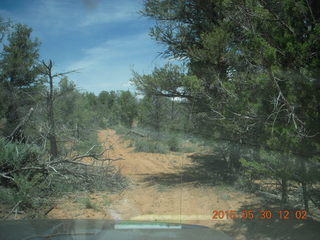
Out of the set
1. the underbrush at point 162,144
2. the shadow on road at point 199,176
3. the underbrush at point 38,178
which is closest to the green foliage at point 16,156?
the underbrush at point 38,178

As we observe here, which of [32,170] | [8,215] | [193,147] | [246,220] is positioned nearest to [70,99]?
[193,147]

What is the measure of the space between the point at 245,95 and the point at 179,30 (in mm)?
4866

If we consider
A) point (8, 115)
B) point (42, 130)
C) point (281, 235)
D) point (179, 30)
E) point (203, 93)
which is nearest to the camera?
point (281, 235)

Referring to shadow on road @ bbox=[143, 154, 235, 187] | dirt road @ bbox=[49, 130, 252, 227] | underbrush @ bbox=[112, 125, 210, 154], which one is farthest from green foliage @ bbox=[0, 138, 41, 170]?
underbrush @ bbox=[112, 125, 210, 154]

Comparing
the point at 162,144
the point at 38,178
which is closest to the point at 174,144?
the point at 162,144

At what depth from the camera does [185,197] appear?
329 inches

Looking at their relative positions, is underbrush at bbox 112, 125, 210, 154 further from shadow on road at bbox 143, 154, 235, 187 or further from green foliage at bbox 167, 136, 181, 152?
shadow on road at bbox 143, 154, 235, 187

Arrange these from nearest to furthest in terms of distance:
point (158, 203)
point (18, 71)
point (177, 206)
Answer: point (177, 206), point (158, 203), point (18, 71)

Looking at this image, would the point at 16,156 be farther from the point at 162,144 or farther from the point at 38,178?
the point at 162,144

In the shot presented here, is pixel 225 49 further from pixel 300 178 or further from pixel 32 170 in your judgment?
pixel 32 170

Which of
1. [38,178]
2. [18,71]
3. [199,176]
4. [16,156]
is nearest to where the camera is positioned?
[38,178]
